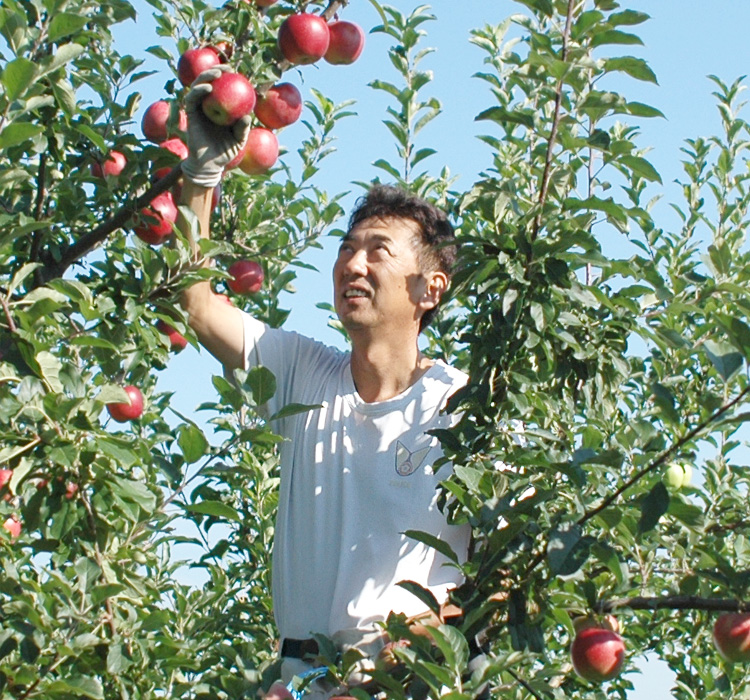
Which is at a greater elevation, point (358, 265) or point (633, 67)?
point (633, 67)

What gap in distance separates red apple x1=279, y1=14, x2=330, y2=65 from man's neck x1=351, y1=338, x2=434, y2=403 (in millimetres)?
764

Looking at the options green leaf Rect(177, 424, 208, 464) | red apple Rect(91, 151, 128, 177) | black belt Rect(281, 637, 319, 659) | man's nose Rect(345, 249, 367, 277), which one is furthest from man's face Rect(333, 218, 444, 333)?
green leaf Rect(177, 424, 208, 464)

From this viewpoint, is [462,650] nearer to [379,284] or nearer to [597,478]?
[597,478]

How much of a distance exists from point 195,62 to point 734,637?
66.7 inches

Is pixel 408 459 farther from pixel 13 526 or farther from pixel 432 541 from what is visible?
pixel 13 526

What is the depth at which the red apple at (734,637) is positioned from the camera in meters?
2.07

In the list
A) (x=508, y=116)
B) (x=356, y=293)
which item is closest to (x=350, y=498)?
(x=356, y=293)

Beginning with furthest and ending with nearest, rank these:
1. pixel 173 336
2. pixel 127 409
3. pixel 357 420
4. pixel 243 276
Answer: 1. pixel 243 276
2. pixel 127 409
3. pixel 173 336
4. pixel 357 420

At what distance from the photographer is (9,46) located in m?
2.23

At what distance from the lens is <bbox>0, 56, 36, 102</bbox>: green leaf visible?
1949mm

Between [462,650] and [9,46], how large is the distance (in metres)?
1.46

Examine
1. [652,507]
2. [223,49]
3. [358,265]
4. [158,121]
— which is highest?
[223,49]

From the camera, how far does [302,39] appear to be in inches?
102

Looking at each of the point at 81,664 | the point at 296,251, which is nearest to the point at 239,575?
the point at 296,251
